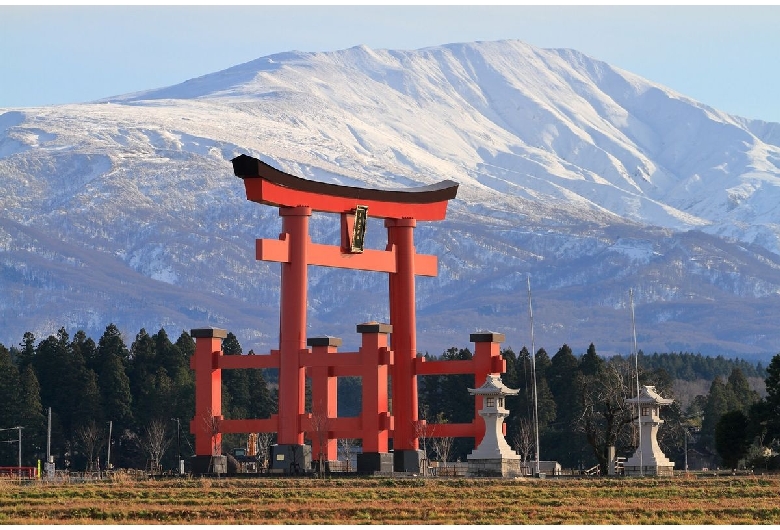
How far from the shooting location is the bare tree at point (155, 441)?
83.6 m

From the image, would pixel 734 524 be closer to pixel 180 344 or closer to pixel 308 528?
pixel 308 528

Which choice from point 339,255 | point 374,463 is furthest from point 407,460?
point 339,255

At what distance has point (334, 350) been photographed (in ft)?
230

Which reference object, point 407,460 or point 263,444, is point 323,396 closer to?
point 407,460

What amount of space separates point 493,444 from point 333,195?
35.8 feet

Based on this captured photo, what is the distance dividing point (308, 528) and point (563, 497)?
1194cm

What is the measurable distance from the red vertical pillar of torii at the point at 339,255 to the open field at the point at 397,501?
6.60 m

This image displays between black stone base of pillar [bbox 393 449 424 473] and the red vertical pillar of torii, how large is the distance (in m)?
0.15

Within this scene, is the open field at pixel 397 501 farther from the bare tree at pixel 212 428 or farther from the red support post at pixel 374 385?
the bare tree at pixel 212 428

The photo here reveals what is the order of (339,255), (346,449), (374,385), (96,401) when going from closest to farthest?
(374,385) → (339,255) → (96,401) → (346,449)

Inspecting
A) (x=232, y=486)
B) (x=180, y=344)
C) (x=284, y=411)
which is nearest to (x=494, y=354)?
(x=284, y=411)

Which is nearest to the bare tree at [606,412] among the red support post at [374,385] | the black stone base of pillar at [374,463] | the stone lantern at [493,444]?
the stone lantern at [493,444]

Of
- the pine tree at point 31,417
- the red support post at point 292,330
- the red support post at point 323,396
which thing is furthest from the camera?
the pine tree at point 31,417

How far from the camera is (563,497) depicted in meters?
49.6
